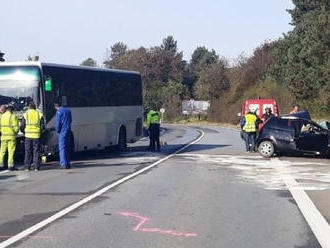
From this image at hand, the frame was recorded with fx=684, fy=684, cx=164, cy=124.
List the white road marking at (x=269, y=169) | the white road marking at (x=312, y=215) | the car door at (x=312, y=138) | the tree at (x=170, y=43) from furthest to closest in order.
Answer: the tree at (x=170, y=43) < the car door at (x=312, y=138) < the white road marking at (x=269, y=169) < the white road marking at (x=312, y=215)

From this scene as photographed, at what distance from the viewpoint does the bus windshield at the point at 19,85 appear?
1989 cm

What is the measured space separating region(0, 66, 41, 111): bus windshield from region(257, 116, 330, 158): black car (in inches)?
323

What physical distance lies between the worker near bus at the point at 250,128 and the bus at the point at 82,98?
469cm

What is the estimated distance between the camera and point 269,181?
15.7m

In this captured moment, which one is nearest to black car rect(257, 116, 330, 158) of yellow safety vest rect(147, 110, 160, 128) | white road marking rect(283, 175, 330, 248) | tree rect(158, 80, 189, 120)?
yellow safety vest rect(147, 110, 160, 128)

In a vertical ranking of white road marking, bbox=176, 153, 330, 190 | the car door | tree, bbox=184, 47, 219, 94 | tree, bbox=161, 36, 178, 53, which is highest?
tree, bbox=161, 36, 178, 53

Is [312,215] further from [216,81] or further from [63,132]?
[216,81]

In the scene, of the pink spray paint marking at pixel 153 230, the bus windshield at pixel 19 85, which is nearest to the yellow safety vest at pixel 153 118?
the bus windshield at pixel 19 85

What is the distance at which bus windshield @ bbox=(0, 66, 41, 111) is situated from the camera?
19891 mm

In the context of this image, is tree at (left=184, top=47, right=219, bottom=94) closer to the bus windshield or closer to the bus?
the bus

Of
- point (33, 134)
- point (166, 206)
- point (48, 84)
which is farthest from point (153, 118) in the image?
point (166, 206)

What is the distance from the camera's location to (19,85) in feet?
65.8

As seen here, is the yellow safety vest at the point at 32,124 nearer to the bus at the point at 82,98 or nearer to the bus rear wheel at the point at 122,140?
the bus at the point at 82,98

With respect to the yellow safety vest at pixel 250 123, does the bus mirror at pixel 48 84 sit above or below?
above
